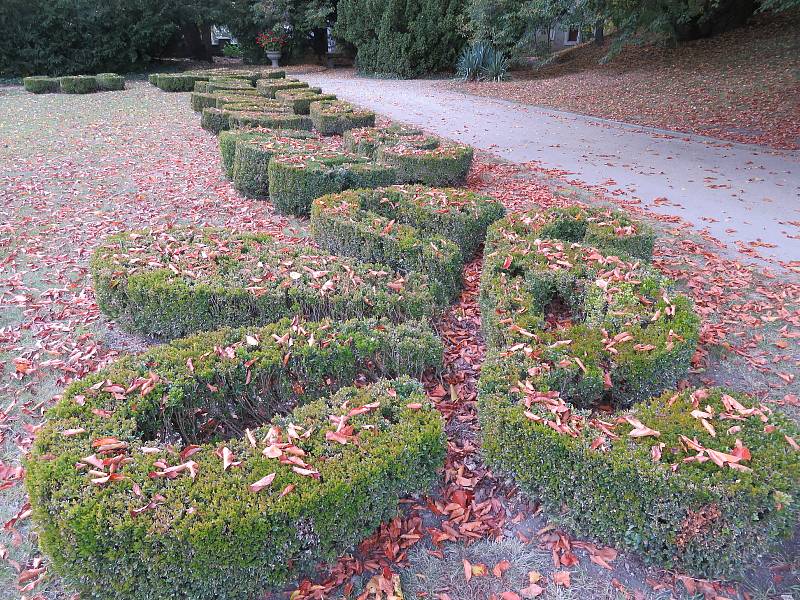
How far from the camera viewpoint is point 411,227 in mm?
4863

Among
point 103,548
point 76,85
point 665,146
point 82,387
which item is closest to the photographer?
point 103,548

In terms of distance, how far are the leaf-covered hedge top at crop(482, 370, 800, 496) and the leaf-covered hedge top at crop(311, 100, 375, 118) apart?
8.85 meters

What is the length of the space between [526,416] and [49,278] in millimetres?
4575

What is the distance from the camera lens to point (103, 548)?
6.61 ft

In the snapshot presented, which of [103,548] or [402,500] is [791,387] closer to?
[402,500]

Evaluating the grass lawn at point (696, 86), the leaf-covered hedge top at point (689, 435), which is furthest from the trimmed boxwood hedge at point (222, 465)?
the grass lawn at point (696, 86)

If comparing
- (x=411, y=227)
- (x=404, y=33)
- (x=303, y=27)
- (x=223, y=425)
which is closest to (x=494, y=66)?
(x=404, y=33)

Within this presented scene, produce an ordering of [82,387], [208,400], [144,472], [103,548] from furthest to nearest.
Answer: [208,400] < [82,387] < [144,472] < [103,548]

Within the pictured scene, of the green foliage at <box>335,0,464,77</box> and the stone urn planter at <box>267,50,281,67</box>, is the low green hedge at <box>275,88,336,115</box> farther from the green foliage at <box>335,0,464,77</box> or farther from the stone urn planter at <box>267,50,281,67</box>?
the stone urn planter at <box>267,50,281,67</box>

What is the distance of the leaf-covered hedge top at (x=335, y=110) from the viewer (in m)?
10.6

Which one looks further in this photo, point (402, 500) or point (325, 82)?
point (325, 82)

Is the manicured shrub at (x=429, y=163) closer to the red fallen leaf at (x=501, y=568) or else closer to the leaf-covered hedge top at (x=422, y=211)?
the leaf-covered hedge top at (x=422, y=211)

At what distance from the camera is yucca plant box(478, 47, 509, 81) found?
796 inches

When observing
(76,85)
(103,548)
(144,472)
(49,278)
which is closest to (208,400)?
(144,472)
